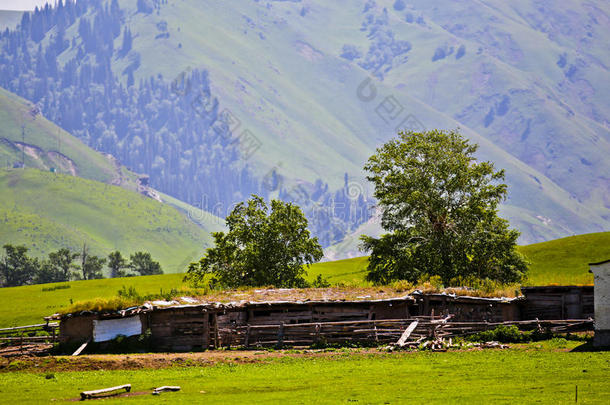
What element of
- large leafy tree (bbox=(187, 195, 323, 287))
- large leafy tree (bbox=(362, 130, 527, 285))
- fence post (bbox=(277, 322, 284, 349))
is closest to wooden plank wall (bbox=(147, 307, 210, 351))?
fence post (bbox=(277, 322, 284, 349))

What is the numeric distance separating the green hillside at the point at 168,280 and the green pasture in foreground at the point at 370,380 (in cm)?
3693

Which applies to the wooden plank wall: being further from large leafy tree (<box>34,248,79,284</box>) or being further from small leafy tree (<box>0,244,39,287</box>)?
small leafy tree (<box>0,244,39,287</box>)

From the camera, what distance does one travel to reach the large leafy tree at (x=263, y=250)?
70438 millimetres

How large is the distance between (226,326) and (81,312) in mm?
9316

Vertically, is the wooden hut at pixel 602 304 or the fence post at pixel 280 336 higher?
the wooden hut at pixel 602 304

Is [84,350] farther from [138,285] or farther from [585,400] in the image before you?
[138,285]

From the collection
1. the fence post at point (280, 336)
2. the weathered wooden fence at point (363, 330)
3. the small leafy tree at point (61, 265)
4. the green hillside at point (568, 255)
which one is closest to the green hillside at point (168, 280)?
the green hillside at point (568, 255)

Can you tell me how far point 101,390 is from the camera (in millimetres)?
30047

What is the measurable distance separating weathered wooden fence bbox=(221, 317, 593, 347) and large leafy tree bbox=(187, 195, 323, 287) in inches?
757

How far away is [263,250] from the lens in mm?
71062

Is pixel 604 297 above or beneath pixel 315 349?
above

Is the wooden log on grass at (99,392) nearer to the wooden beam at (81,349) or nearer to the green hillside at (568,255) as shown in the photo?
the wooden beam at (81,349)

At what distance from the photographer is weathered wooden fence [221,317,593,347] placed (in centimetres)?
4756

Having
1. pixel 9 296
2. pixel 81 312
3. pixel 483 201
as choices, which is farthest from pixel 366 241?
pixel 9 296
